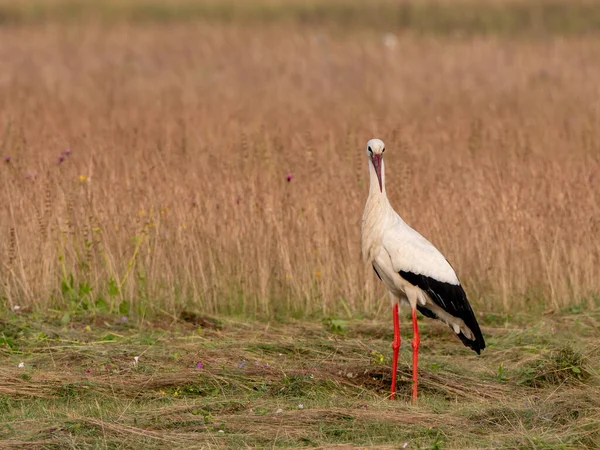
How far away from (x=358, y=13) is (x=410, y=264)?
27.6 meters

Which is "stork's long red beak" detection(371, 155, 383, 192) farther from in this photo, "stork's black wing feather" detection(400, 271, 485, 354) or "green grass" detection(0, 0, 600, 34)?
"green grass" detection(0, 0, 600, 34)

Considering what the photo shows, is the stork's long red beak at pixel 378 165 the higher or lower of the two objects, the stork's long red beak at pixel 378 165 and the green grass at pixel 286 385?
the higher

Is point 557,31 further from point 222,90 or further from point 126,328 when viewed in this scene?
point 126,328

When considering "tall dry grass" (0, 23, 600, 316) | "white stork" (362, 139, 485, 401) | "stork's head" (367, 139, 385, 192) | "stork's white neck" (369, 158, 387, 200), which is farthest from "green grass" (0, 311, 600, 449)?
"stork's head" (367, 139, 385, 192)

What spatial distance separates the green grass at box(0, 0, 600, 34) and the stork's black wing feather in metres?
22.1

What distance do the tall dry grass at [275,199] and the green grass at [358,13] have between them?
56.5 feet

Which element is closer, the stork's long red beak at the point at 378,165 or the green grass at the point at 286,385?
the green grass at the point at 286,385

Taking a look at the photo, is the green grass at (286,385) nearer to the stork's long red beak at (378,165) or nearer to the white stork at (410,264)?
the white stork at (410,264)

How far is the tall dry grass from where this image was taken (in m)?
7.45

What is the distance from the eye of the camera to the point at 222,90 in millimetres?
13523

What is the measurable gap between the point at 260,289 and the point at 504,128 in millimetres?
3800

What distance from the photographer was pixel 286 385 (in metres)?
5.47

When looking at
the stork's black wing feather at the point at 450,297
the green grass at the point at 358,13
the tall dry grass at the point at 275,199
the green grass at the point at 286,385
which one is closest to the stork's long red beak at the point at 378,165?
the stork's black wing feather at the point at 450,297

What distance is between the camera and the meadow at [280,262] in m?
4.95
